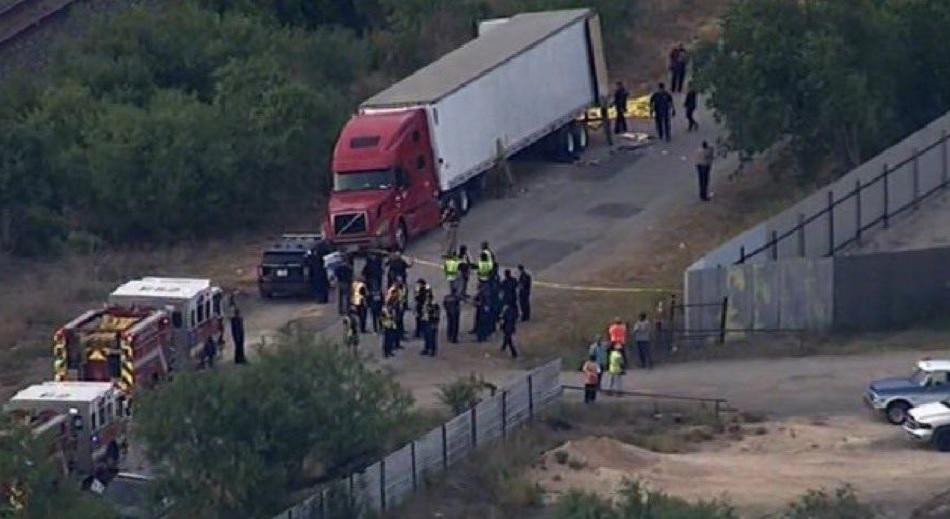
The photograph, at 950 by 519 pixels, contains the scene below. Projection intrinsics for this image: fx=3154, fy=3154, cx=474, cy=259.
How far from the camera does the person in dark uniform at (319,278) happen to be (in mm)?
55812

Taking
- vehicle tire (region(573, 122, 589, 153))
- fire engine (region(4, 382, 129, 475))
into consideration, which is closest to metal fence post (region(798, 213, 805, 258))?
vehicle tire (region(573, 122, 589, 153))

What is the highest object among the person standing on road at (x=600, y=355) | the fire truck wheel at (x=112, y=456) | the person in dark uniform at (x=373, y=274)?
the person in dark uniform at (x=373, y=274)

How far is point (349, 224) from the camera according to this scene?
57.4 meters

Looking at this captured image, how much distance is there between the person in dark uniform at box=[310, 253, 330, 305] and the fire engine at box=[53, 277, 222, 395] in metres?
3.54

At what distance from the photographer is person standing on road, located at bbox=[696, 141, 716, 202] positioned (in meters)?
61.4

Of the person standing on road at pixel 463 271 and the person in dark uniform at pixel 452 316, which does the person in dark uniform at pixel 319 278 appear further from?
the person in dark uniform at pixel 452 316

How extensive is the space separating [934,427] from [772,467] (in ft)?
8.48

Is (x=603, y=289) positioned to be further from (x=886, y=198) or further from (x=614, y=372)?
(x=614, y=372)

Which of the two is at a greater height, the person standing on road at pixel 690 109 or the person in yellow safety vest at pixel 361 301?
the person standing on road at pixel 690 109

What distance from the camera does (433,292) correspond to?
184ft

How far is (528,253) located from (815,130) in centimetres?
629

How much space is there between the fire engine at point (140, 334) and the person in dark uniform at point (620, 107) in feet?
53.5

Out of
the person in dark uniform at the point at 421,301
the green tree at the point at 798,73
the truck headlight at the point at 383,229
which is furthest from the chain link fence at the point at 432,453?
the green tree at the point at 798,73

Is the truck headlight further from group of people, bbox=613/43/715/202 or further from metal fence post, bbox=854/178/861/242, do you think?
metal fence post, bbox=854/178/861/242
